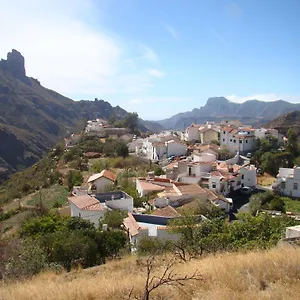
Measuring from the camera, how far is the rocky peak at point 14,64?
123 metres

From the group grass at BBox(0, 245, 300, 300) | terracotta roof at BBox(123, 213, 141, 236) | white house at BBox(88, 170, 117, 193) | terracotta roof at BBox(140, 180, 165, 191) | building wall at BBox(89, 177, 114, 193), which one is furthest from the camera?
building wall at BBox(89, 177, 114, 193)

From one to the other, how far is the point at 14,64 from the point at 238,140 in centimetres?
10821

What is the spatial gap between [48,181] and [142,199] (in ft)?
51.7

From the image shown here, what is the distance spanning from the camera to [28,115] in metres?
96.7

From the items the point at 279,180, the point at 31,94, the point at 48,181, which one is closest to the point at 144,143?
the point at 48,181

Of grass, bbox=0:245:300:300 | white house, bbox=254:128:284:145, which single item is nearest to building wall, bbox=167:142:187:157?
white house, bbox=254:128:284:145

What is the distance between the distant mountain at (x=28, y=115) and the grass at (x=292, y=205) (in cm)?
4845

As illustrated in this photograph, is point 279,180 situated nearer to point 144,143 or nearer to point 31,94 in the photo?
point 144,143

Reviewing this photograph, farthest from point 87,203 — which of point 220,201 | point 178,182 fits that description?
point 178,182

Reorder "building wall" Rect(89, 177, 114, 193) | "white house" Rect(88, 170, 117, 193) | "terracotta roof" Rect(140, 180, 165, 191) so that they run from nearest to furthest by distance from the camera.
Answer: "terracotta roof" Rect(140, 180, 165, 191) < "white house" Rect(88, 170, 117, 193) < "building wall" Rect(89, 177, 114, 193)

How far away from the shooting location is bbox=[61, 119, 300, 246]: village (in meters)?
18.1

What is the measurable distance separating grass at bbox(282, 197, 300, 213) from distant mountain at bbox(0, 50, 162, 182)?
48449mm

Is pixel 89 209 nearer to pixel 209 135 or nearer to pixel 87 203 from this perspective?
pixel 87 203

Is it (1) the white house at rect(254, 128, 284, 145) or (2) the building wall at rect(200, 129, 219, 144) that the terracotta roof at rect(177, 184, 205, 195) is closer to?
(1) the white house at rect(254, 128, 284, 145)
